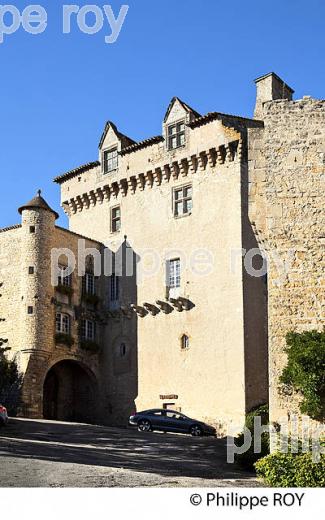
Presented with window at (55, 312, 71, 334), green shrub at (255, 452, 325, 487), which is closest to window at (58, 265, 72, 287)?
window at (55, 312, 71, 334)

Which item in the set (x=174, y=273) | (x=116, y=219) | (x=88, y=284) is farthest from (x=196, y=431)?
(x=116, y=219)

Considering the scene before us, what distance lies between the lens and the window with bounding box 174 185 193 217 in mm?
39406

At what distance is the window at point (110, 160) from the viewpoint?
1713 inches

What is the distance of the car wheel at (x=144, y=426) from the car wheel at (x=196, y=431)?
72.8 inches

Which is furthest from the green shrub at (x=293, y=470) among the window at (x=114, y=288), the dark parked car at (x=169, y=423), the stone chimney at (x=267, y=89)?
the window at (x=114, y=288)

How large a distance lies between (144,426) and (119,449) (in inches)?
340

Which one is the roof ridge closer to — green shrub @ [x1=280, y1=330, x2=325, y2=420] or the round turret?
the round turret

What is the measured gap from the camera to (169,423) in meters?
35.2

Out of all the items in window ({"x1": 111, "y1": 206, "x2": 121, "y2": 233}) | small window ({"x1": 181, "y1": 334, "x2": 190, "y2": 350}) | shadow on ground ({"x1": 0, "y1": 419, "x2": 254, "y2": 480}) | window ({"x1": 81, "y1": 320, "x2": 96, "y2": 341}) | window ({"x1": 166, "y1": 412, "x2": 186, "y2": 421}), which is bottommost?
shadow on ground ({"x1": 0, "y1": 419, "x2": 254, "y2": 480})

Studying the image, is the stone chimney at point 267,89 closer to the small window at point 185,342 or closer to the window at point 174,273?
the window at point 174,273

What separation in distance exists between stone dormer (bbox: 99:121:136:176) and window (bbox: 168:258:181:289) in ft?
22.2

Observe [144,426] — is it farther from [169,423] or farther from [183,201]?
[183,201]

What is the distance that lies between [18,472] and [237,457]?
7.75 m

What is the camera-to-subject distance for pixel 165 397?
38.1 m
